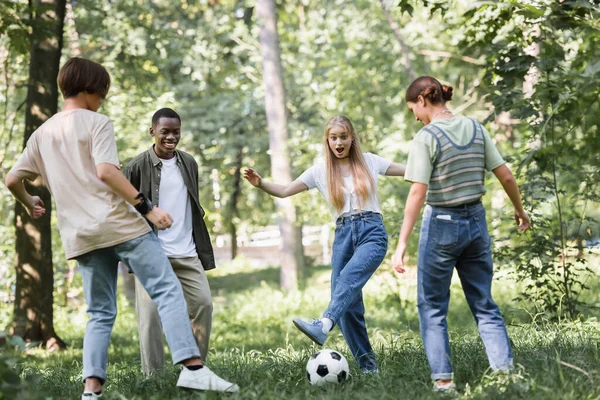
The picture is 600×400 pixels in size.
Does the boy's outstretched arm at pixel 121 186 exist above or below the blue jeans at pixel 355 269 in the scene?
above

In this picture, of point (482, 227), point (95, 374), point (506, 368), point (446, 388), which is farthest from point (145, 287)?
point (506, 368)

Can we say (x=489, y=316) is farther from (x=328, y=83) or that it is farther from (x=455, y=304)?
(x=328, y=83)

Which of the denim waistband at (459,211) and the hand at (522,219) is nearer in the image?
the denim waistband at (459,211)

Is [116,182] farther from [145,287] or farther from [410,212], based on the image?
[410,212]

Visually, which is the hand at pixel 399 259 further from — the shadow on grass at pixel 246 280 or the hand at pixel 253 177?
the shadow on grass at pixel 246 280

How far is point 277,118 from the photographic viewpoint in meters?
18.5

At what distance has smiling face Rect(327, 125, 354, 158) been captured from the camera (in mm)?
5672

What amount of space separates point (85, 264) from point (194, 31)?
19.0m

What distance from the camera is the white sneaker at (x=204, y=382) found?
4359 millimetres

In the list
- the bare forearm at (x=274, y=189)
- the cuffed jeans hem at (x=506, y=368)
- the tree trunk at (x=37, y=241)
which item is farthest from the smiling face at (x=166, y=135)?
the tree trunk at (x=37, y=241)

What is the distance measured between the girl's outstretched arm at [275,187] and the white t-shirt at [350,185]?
5 centimetres

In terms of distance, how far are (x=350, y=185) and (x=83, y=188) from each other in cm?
194

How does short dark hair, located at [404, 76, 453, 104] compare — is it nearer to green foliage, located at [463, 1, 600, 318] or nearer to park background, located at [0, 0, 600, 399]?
park background, located at [0, 0, 600, 399]

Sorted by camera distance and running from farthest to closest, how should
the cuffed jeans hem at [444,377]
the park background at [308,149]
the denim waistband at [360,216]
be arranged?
1. the denim waistband at [360,216]
2. the park background at [308,149]
3. the cuffed jeans hem at [444,377]
